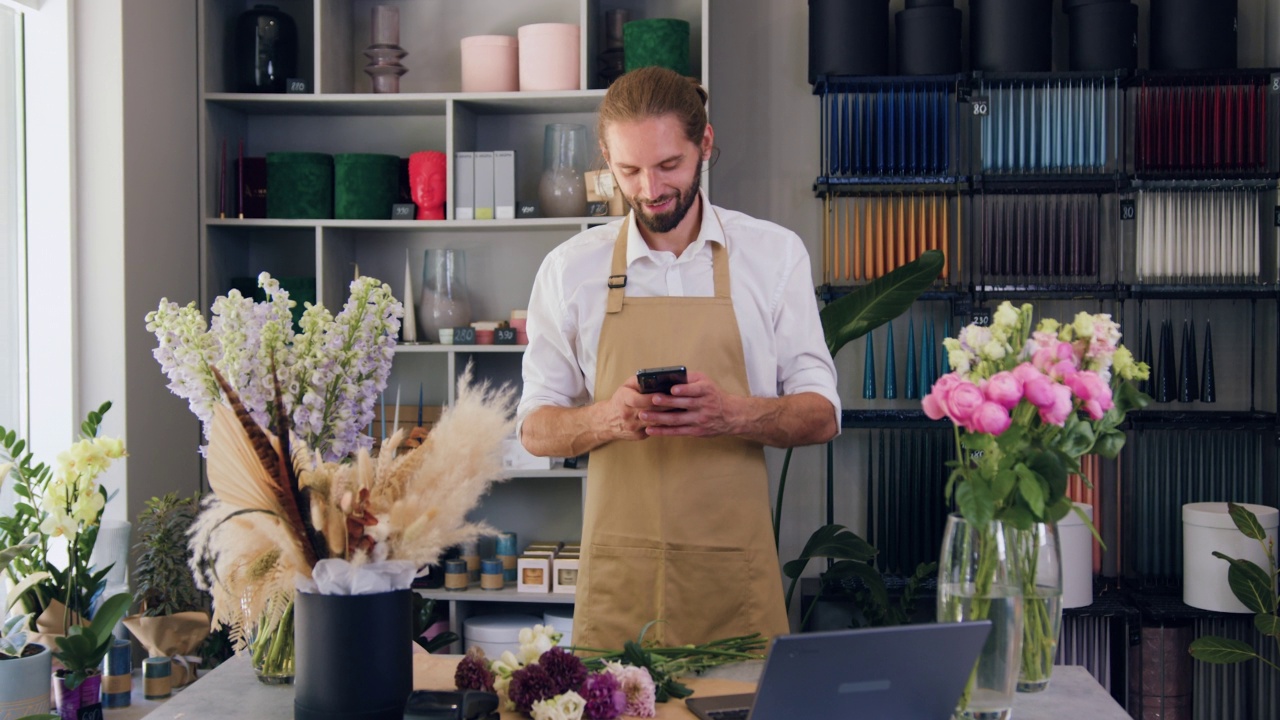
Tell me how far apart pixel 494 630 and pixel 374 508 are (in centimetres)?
235

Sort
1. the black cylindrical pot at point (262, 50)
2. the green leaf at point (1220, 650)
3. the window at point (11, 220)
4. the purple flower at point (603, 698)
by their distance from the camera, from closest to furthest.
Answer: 1. the purple flower at point (603, 698)
2. the window at point (11, 220)
3. the green leaf at point (1220, 650)
4. the black cylindrical pot at point (262, 50)

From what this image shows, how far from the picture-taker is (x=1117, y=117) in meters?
3.80

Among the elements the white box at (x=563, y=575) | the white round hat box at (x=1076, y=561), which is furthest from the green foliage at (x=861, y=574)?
the white box at (x=563, y=575)

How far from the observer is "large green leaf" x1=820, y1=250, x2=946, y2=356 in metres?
3.47

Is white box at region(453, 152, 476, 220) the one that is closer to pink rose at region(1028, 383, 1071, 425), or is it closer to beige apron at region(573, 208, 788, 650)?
beige apron at region(573, 208, 788, 650)

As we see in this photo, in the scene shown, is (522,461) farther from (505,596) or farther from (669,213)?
(669,213)

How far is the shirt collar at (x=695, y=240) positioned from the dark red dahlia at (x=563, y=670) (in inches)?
40.2

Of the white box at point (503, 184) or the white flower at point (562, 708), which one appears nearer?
the white flower at point (562, 708)

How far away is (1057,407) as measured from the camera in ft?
4.45

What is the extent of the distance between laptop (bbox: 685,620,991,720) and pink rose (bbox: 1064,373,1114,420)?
11.1 inches

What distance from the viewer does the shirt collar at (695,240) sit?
7.66 ft

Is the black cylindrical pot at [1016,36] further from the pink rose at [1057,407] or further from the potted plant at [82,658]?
the potted plant at [82,658]

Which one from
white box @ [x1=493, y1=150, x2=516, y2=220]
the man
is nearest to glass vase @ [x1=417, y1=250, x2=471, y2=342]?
white box @ [x1=493, y1=150, x2=516, y2=220]

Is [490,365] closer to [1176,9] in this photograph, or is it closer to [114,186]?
[114,186]
